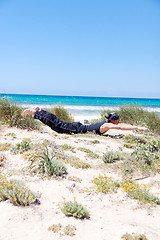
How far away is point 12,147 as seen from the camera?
5.10m

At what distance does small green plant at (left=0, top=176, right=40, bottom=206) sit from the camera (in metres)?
2.99

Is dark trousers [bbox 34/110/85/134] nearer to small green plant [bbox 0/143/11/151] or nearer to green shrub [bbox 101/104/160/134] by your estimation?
small green plant [bbox 0/143/11/151]

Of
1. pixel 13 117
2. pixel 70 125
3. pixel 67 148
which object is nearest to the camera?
pixel 67 148

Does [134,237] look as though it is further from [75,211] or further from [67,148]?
[67,148]

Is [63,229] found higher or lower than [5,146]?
lower

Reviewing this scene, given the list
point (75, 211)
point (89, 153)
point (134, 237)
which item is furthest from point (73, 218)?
point (89, 153)

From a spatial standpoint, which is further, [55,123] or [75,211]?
[55,123]

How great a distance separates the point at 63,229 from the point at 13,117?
557cm

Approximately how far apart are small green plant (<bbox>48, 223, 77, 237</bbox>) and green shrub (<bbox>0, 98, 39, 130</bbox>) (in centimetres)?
533

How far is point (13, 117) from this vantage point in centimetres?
745

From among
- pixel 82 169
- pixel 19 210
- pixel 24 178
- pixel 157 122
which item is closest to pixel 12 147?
pixel 24 178

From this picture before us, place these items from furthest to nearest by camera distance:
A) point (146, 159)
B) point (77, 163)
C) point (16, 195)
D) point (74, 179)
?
1. point (146, 159)
2. point (77, 163)
3. point (74, 179)
4. point (16, 195)

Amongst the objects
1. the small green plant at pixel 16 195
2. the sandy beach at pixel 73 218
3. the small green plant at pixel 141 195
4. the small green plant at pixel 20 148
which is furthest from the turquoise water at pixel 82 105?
the small green plant at pixel 141 195

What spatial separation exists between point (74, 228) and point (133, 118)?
845 centimetres
